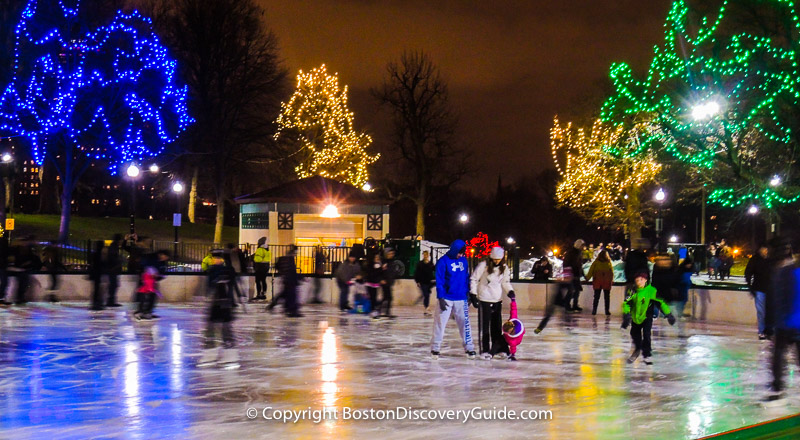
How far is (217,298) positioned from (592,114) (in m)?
42.0

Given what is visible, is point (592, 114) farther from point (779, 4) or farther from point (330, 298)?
point (330, 298)

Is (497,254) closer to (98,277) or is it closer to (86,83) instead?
(98,277)

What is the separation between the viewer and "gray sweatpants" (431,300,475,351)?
12.5m

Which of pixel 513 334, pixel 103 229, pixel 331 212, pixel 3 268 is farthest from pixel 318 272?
pixel 103 229

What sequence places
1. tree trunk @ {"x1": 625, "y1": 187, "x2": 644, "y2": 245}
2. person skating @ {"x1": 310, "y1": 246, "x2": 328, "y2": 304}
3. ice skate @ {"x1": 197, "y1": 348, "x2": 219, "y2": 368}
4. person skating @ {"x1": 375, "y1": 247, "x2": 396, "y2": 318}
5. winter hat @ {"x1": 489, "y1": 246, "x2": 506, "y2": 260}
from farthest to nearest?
tree trunk @ {"x1": 625, "y1": 187, "x2": 644, "y2": 245} < person skating @ {"x1": 310, "y1": 246, "x2": 328, "y2": 304} < person skating @ {"x1": 375, "y1": 247, "x2": 396, "y2": 318} < winter hat @ {"x1": 489, "y1": 246, "x2": 506, "y2": 260} < ice skate @ {"x1": 197, "y1": 348, "x2": 219, "y2": 368}

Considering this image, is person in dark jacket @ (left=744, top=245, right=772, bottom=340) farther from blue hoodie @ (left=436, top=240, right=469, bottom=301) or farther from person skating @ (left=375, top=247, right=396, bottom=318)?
person skating @ (left=375, top=247, right=396, bottom=318)

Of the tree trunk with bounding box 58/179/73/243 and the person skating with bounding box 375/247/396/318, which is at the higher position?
the tree trunk with bounding box 58/179/73/243

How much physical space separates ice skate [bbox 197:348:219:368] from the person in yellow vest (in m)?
9.01

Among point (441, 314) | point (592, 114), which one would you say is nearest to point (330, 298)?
point (441, 314)

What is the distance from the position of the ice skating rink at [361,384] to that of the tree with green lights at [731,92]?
524 inches

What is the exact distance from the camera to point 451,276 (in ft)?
40.4

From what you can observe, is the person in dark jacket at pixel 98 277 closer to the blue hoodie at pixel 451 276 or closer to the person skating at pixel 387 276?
the person skating at pixel 387 276

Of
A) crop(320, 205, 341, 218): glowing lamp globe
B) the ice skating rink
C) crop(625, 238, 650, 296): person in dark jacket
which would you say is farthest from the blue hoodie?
crop(320, 205, 341, 218): glowing lamp globe

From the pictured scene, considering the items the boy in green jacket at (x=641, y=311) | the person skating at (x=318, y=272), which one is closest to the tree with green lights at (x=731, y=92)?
the person skating at (x=318, y=272)
